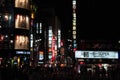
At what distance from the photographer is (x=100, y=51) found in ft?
138

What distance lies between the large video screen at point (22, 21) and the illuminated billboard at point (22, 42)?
6.89 feet

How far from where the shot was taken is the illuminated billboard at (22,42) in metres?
60.8

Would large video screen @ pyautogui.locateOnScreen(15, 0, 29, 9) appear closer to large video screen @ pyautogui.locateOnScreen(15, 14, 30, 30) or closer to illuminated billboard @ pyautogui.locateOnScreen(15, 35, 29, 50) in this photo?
large video screen @ pyautogui.locateOnScreen(15, 14, 30, 30)

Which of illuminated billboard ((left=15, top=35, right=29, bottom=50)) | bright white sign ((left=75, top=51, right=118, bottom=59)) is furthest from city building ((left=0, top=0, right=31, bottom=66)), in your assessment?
bright white sign ((left=75, top=51, right=118, bottom=59))

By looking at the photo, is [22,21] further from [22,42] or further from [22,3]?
[22,42]

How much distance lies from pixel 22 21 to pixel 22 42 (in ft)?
14.3

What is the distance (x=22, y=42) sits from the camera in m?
61.8

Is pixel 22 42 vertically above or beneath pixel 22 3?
beneath

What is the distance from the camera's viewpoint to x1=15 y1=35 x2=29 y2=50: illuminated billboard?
60.8 metres

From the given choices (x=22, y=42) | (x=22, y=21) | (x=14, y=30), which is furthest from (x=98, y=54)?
(x=22, y=21)

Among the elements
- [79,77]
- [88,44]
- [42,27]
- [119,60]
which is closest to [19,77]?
[79,77]

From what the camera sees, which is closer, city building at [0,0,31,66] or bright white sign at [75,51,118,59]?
bright white sign at [75,51,118,59]

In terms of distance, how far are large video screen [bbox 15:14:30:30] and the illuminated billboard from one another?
2099 millimetres

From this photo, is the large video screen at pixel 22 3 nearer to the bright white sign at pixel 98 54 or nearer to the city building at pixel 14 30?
the city building at pixel 14 30
